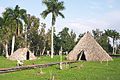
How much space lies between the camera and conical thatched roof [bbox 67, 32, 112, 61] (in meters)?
69.1

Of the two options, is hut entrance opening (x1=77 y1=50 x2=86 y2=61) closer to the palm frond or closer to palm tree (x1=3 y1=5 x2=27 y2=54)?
the palm frond

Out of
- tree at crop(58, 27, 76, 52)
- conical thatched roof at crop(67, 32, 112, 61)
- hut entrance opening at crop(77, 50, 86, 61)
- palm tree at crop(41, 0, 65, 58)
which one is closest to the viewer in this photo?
conical thatched roof at crop(67, 32, 112, 61)

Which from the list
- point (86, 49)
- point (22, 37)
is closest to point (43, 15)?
point (86, 49)

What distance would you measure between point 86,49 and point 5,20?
1180 inches

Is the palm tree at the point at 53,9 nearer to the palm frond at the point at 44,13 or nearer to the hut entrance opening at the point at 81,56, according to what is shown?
the palm frond at the point at 44,13

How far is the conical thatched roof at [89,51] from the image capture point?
69125 mm

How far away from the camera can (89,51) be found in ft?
234

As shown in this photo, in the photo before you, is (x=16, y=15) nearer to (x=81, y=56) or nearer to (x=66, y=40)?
(x=81, y=56)

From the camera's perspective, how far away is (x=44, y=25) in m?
123

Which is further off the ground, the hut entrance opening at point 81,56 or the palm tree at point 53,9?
the palm tree at point 53,9

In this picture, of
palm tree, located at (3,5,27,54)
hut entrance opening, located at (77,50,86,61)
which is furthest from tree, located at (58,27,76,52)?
hut entrance opening, located at (77,50,86,61)

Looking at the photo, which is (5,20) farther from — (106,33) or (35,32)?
(106,33)

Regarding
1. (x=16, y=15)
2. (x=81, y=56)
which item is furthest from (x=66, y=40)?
(x=81, y=56)

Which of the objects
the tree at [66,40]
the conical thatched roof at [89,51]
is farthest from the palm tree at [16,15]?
the tree at [66,40]
